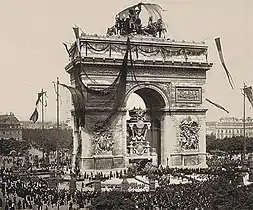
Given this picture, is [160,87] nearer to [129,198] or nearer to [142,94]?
[142,94]

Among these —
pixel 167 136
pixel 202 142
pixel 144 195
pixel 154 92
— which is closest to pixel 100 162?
pixel 167 136

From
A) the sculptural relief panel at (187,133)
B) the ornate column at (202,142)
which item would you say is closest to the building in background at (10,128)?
the sculptural relief panel at (187,133)

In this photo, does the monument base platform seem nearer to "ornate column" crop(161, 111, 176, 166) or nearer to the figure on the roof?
"ornate column" crop(161, 111, 176, 166)

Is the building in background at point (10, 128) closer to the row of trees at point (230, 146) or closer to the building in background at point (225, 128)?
the row of trees at point (230, 146)

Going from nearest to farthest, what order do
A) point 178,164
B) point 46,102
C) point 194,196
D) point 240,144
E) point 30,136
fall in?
point 194,196, point 178,164, point 46,102, point 240,144, point 30,136

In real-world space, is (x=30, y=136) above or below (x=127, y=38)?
below

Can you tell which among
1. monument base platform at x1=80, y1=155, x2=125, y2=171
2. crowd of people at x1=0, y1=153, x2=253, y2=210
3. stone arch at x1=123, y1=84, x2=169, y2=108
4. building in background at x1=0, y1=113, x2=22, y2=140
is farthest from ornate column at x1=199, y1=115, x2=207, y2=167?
building in background at x1=0, y1=113, x2=22, y2=140

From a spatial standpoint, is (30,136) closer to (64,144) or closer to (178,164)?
(64,144)

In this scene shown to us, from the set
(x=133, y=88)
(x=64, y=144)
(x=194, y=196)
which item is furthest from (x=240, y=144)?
(x=194, y=196)
